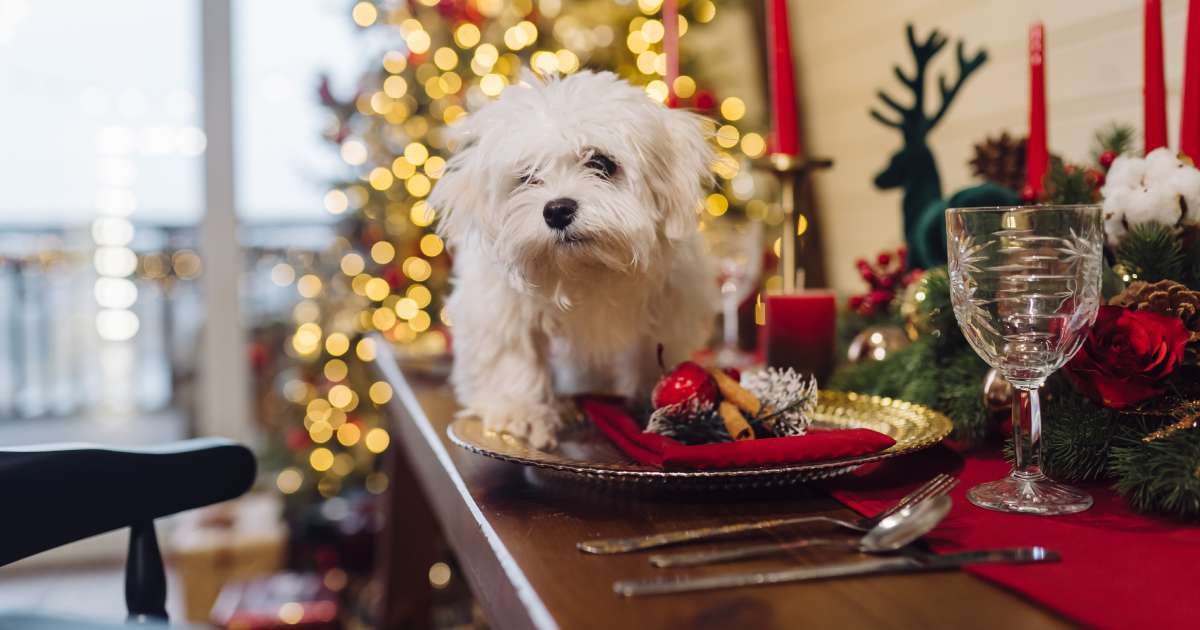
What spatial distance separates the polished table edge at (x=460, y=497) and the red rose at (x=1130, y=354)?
0.51 meters

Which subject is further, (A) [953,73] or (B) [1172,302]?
(A) [953,73]

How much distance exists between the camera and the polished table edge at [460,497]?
1.72ft

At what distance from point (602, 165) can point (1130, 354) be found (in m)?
0.48

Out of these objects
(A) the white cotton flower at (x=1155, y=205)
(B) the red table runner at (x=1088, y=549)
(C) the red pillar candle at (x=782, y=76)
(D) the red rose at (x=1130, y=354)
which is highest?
(C) the red pillar candle at (x=782, y=76)

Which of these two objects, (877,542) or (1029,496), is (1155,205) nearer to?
(1029,496)

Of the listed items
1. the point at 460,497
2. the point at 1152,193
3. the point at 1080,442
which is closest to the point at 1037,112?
the point at 1152,193

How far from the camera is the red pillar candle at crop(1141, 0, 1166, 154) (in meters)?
0.89

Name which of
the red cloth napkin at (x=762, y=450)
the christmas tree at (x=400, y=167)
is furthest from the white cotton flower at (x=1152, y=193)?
the christmas tree at (x=400, y=167)

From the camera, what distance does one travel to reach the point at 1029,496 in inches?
27.9

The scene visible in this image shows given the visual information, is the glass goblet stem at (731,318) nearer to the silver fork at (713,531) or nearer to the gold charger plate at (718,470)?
the gold charger plate at (718,470)

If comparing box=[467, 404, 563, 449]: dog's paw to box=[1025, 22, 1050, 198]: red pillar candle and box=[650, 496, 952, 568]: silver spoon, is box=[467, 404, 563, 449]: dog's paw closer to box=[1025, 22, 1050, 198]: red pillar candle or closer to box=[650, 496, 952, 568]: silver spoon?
box=[650, 496, 952, 568]: silver spoon

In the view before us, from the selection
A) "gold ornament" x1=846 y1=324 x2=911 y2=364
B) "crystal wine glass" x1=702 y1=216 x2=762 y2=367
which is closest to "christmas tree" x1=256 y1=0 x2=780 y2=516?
"crystal wine glass" x1=702 y1=216 x2=762 y2=367

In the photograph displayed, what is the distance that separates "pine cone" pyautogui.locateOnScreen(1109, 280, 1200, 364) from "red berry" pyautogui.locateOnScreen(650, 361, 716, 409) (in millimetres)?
370

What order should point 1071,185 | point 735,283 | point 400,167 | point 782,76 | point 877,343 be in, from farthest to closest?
point 400,167 → point 735,283 → point 877,343 → point 782,76 → point 1071,185
